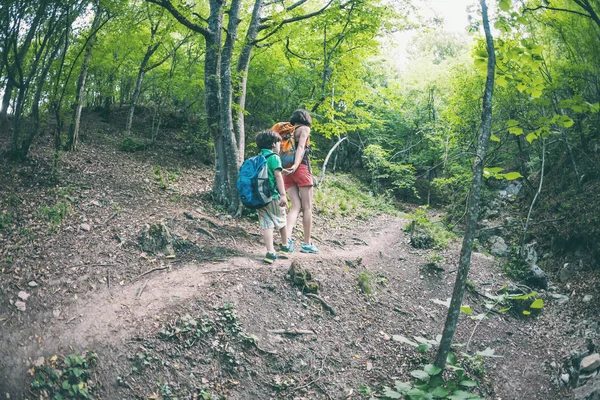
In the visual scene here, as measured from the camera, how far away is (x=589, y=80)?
8.96 m

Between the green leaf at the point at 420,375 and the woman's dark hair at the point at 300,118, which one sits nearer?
the green leaf at the point at 420,375

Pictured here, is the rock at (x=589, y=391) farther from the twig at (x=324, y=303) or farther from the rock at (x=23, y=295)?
the rock at (x=23, y=295)

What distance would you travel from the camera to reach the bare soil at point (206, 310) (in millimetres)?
3701

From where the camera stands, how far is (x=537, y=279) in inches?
328

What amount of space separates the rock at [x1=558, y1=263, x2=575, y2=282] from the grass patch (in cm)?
593

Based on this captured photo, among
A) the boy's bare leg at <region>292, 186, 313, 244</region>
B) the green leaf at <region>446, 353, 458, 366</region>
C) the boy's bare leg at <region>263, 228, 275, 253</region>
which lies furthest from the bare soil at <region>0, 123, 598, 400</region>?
the boy's bare leg at <region>292, 186, 313, 244</region>

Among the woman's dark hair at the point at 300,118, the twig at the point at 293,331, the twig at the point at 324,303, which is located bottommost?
the twig at the point at 293,331

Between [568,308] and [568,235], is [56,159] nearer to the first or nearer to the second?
[568,308]

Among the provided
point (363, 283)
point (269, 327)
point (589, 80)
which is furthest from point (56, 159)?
point (589, 80)

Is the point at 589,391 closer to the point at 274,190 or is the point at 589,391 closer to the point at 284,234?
the point at 284,234

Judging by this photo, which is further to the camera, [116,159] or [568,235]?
[116,159]

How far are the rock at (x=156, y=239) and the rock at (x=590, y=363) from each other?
241 inches

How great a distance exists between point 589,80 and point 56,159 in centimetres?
1218

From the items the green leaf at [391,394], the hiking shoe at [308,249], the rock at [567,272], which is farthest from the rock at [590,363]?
the hiking shoe at [308,249]
